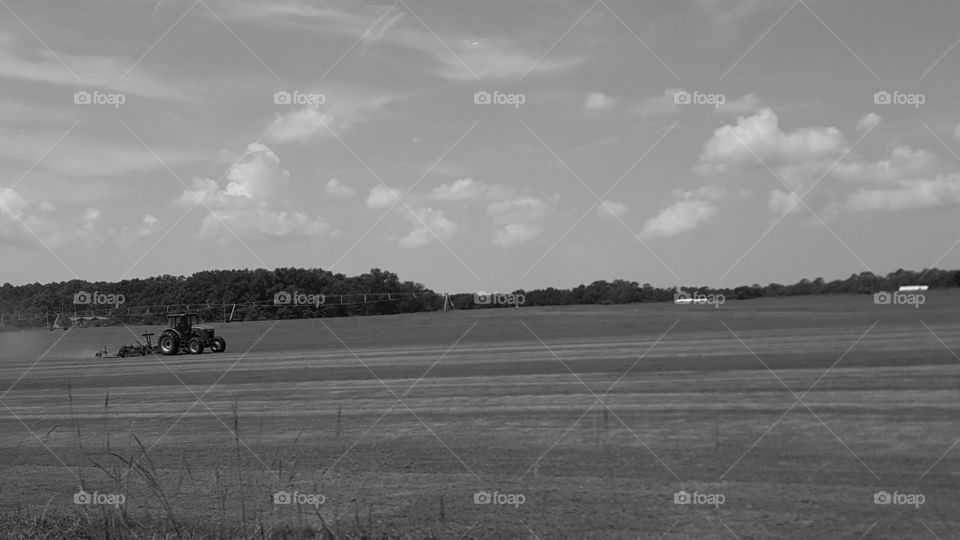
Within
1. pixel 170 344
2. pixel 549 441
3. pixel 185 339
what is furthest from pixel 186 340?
pixel 549 441

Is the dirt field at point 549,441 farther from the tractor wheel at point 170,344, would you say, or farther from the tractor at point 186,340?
the tractor wheel at point 170,344

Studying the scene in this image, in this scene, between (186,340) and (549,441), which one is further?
(186,340)

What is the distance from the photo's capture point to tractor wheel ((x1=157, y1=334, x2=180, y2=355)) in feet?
114

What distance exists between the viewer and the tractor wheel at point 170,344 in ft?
114

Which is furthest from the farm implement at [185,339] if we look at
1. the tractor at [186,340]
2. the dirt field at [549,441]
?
the dirt field at [549,441]

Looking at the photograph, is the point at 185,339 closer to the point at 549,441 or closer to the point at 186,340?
the point at 186,340

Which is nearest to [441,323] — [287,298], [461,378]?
[287,298]

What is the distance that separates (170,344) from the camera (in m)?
34.7

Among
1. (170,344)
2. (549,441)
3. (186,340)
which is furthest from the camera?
(186,340)

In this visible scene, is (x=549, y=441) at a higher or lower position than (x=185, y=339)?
lower

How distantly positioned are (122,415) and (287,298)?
4675cm

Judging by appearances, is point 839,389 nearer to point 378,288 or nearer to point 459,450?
point 459,450

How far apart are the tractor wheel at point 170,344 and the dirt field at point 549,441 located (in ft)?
36.9

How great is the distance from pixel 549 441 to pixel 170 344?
2771 centimetres
